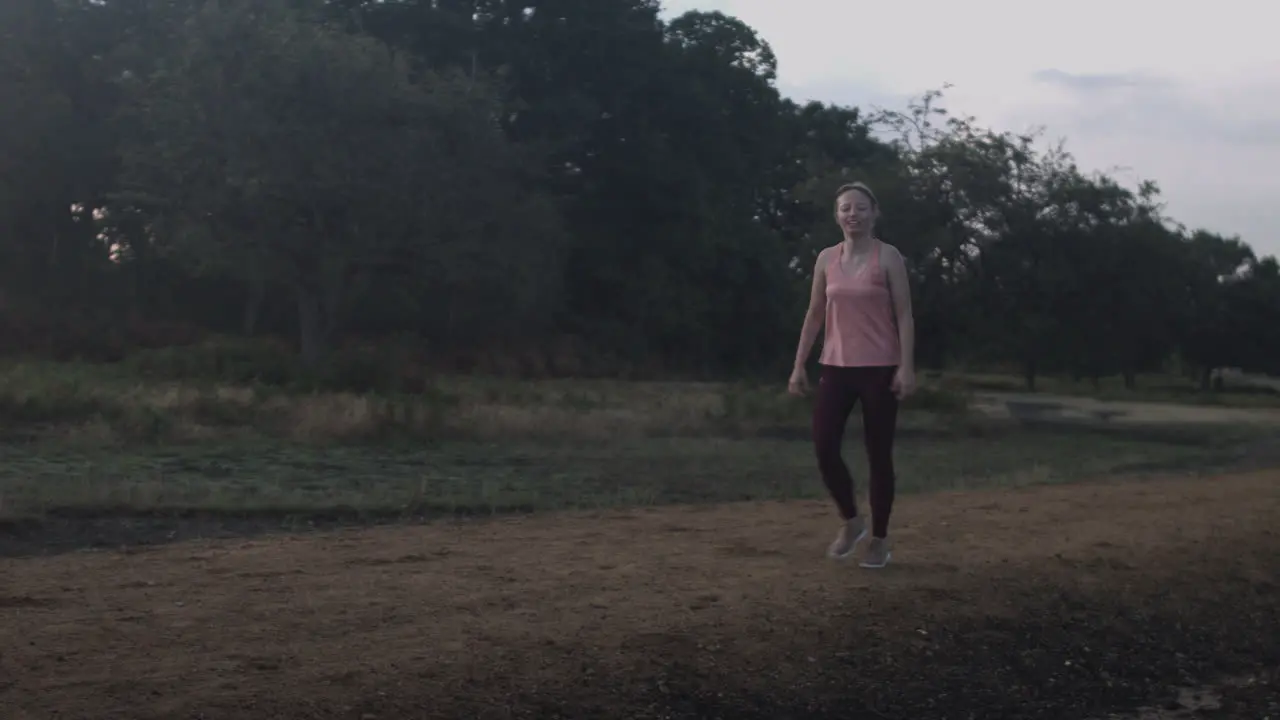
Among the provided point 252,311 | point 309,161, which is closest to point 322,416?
point 309,161

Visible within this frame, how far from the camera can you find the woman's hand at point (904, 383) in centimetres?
670

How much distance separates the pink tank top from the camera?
690cm

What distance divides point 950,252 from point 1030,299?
5.29ft

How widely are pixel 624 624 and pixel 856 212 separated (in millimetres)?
2602

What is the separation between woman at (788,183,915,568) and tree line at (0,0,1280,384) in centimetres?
1670

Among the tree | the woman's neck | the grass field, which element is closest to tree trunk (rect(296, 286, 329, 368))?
the tree

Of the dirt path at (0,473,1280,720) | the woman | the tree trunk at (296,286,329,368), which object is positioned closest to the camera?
the dirt path at (0,473,1280,720)

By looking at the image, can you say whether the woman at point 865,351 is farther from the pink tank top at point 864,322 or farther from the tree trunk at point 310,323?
the tree trunk at point 310,323

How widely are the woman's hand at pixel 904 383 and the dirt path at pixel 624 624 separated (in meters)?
0.91

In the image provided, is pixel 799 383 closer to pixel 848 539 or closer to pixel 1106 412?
pixel 848 539

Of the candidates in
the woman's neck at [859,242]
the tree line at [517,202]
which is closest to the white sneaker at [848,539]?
the woman's neck at [859,242]

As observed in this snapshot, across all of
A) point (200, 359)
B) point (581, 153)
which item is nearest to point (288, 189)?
point (200, 359)

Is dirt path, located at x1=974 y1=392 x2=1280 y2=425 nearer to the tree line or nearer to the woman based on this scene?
the tree line

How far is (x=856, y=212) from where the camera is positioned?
7.00 m
